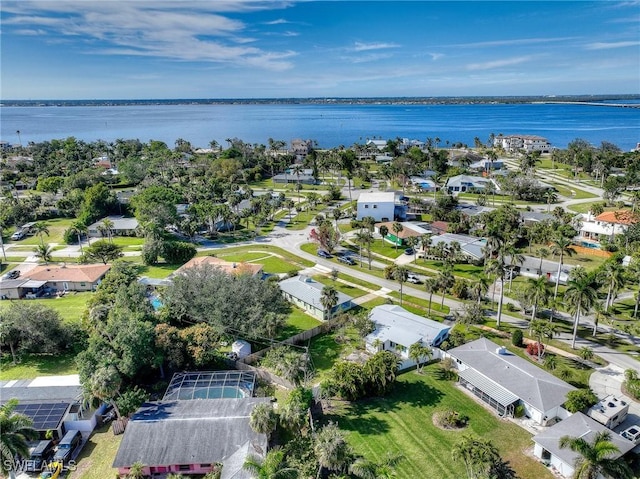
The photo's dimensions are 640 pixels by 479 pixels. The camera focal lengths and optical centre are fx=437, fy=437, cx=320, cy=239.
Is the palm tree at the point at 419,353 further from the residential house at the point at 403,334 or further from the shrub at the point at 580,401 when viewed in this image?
the shrub at the point at 580,401

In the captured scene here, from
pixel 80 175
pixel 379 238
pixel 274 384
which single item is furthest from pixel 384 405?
pixel 80 175

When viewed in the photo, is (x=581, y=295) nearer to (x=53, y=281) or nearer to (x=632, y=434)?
(x=632, y=434)

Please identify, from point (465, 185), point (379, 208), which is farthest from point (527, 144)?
point (379, 208)

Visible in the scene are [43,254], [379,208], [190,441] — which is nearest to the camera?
[190,441]

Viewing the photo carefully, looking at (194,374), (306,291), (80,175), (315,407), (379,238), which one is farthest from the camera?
(80,175)

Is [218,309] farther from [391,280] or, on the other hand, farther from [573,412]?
[573,412]

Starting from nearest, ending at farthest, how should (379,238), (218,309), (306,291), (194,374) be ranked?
(194,374), (218,309), (306,291), (379,238)

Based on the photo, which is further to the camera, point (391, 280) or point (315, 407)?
point (391, 280)
